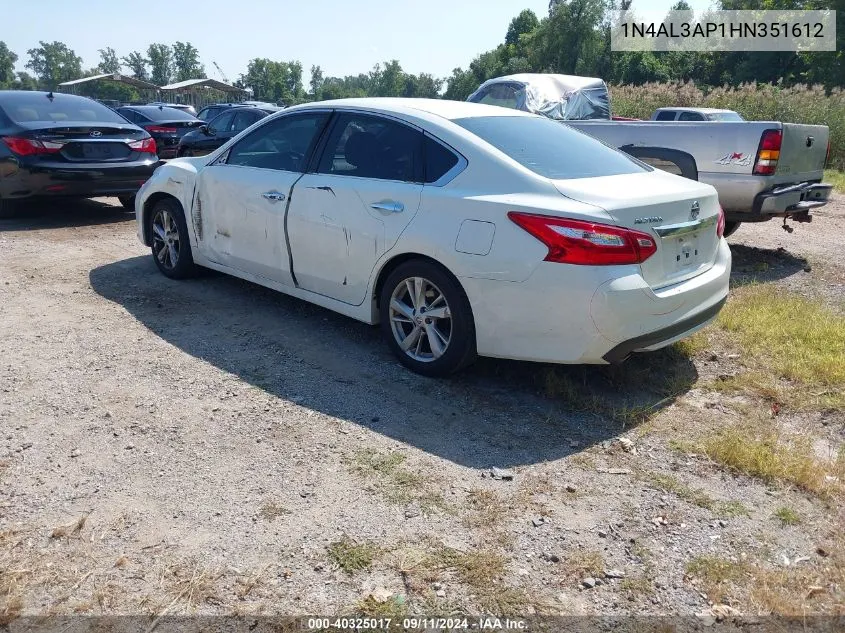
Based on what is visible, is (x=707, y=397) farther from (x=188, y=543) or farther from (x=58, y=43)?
(x=58, y=43)

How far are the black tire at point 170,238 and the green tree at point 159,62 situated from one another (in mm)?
135218

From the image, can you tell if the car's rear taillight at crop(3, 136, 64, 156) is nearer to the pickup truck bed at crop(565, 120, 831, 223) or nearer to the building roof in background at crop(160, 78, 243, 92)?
the pickup truck bed at crop(565, 120, 831, 223)

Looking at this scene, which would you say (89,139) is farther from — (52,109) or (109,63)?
(109,63)

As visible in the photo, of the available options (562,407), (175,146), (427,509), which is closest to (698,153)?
(562,407)

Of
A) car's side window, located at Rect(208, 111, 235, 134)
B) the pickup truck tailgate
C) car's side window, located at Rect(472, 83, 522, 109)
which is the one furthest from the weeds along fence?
car's side window, located at Rect(208, 111, 235, 134)

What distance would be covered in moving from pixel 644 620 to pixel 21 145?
8659mm

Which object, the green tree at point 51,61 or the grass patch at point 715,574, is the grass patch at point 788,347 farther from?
the green tree at point 51,61

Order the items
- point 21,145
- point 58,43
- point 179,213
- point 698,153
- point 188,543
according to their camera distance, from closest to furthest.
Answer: point 188,543, point 179,213, point 698,153, point 21,145, point 58,43

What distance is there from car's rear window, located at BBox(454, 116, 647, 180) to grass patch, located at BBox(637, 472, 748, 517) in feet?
5.67

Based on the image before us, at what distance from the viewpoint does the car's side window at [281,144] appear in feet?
16.4

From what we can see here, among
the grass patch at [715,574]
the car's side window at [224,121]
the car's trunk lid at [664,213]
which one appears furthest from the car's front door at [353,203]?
the car's side window at [224,121]

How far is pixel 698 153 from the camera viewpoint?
7227 millimetres

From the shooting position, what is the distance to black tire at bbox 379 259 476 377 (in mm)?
3979

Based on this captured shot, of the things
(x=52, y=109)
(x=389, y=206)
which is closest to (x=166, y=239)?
(x=389, y=206)
